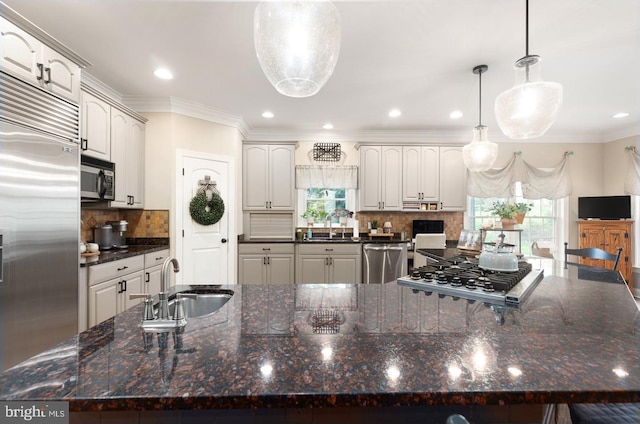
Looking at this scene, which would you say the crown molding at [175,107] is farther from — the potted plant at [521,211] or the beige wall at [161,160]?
the potted plant at [521,211]

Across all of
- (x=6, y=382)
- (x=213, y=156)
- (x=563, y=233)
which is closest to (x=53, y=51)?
(x=213, y=156)

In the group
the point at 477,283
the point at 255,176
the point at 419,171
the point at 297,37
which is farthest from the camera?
the point at 419,171

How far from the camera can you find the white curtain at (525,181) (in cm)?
468

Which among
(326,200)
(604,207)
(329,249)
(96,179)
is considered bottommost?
(329,249)

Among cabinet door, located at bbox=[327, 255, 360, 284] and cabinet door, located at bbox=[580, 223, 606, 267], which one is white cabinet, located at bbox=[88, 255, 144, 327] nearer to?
cabinet door, located at bbox=[327, 255, 360, 284]

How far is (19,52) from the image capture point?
5.69 ft

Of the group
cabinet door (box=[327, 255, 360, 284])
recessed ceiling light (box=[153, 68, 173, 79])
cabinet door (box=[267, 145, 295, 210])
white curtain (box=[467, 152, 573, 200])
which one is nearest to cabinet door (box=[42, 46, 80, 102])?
recessed ceiling light (box=[153, 68, 173, 79])

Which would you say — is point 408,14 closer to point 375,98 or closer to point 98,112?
point 375,98

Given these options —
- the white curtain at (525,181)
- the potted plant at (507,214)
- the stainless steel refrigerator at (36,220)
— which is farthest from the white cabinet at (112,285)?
the potted plant at (507,214)

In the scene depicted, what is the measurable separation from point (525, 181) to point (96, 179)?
609 cm

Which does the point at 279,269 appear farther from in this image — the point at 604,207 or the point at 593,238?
the point at 604,207

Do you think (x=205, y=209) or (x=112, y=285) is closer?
(x=112, y=285)

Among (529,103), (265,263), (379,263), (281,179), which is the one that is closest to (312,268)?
(265,263)

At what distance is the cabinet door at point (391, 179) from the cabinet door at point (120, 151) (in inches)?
139
